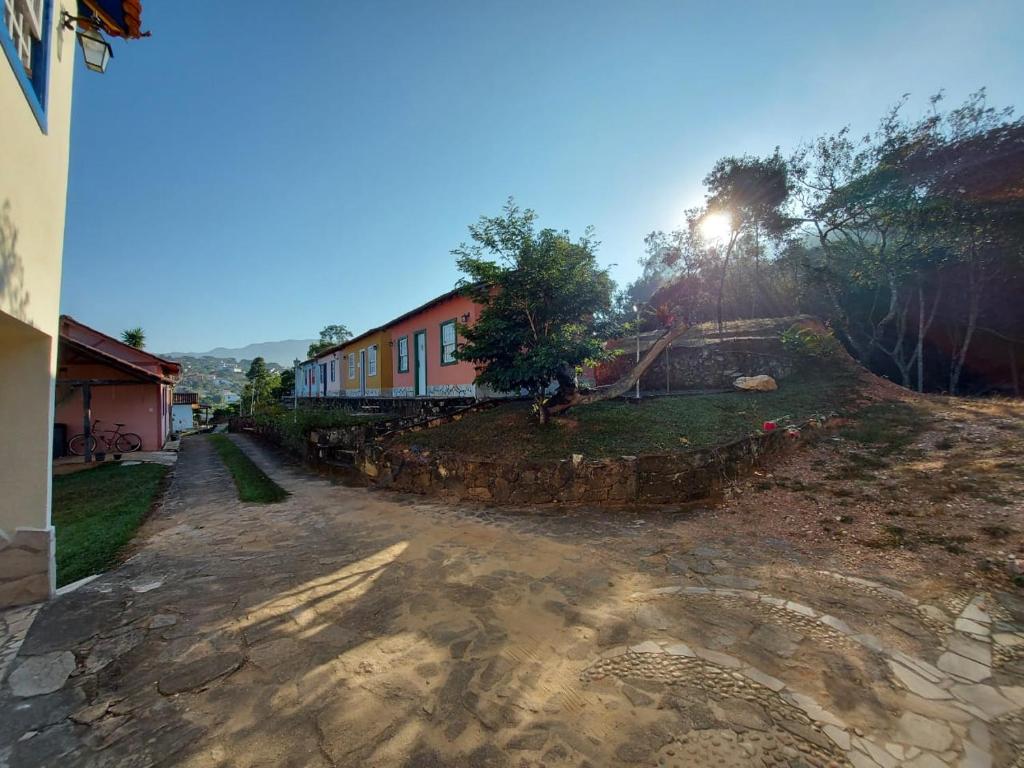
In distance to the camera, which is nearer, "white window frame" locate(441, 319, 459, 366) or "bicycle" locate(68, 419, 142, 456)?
"white window frame" locate(441, 319, 459, 366)

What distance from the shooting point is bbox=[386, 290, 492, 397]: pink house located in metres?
12.6

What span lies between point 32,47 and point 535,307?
22.3 ft

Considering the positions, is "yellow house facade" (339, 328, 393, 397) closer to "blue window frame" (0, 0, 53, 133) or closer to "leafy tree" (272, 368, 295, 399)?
"blue window frame" (0, 0, 53, 133)

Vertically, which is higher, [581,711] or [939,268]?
[939,268]

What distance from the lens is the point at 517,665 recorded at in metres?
2.70

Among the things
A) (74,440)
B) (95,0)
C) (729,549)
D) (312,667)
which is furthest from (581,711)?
(74,440)

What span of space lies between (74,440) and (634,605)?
18.7m

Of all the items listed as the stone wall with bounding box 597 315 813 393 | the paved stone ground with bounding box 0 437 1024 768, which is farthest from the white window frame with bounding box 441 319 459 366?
the paved stone ground with bounding box 0 437 1024 768

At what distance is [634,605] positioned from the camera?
3.47 metres

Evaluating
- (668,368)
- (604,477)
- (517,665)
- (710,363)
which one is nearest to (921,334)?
(710,363)

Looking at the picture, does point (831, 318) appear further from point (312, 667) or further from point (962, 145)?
point (312, 667)

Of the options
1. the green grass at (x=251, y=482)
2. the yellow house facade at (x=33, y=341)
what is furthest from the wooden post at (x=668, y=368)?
the yellow house facade at (x=33, y=341)

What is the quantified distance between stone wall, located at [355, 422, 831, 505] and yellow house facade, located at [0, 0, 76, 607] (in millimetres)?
4897

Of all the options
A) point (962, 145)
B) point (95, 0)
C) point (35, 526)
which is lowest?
point (35, 526)
